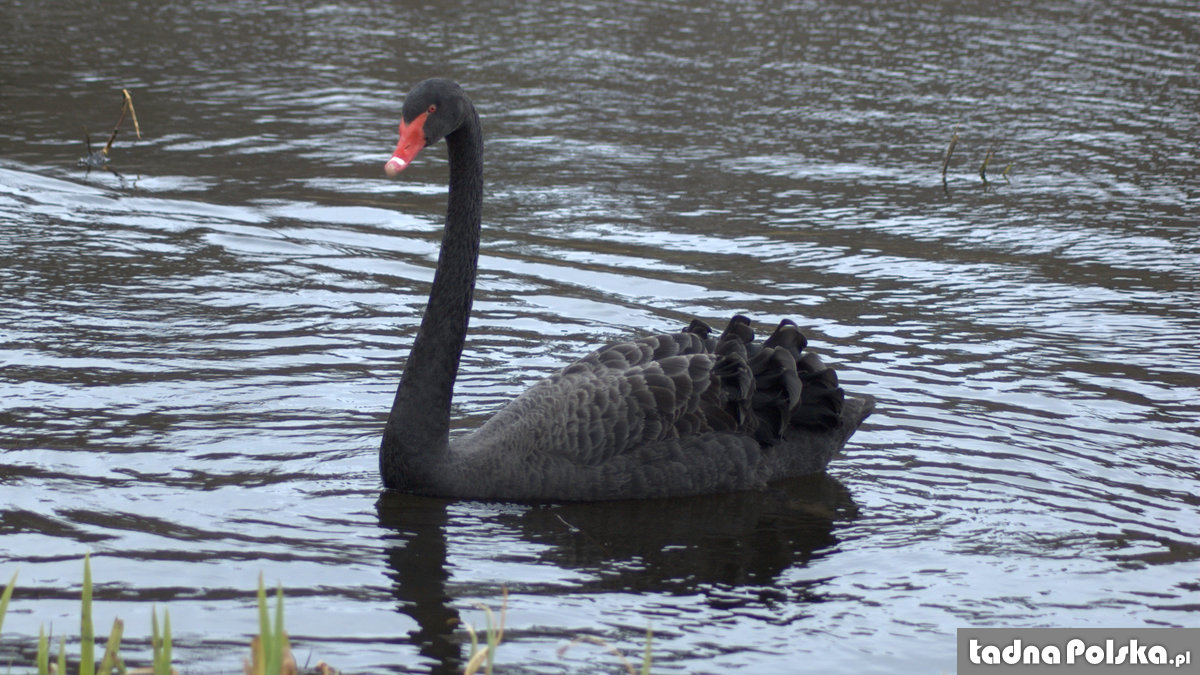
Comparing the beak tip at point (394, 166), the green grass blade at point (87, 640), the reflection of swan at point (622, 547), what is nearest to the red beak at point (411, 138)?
the beak tip at point (394, 166)

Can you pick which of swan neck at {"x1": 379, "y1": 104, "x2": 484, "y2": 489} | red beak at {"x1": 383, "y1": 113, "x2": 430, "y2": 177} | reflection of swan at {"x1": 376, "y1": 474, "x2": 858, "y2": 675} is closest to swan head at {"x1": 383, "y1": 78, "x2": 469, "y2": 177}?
red beak at {"x1": 383, "y1": 113, "x2": 430, "y2": 177}

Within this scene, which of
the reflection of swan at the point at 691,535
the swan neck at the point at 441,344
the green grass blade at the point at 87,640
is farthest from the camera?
the swan neck at the point at 441,344

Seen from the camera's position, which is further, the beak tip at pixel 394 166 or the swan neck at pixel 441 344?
the swan neck at pixel 441 344

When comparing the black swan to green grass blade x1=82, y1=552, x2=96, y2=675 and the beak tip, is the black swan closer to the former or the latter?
the beak tip

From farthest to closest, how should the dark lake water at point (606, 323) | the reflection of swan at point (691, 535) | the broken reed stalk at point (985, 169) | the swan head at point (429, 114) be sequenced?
A: the broken reed stalk at point (985, 169) → the swan head at point (429, 114) → the reflection of swan at point (691, 535) → the dark lake water at point (606, 323)

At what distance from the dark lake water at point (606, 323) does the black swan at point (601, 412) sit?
0.43 feet

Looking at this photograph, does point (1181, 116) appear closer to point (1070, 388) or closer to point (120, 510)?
point (1070, 388)

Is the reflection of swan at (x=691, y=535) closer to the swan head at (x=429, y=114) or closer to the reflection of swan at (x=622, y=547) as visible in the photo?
the reflection of swan at (x=622, y=547)

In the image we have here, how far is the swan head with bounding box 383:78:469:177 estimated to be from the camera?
5316mm

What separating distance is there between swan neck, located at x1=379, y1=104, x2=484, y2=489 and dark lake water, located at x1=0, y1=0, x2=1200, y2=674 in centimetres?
20

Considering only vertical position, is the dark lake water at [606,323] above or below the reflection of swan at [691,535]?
above

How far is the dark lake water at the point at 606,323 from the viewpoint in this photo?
4.83 m

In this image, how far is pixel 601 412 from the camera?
580cm

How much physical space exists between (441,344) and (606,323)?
2.46 meters
